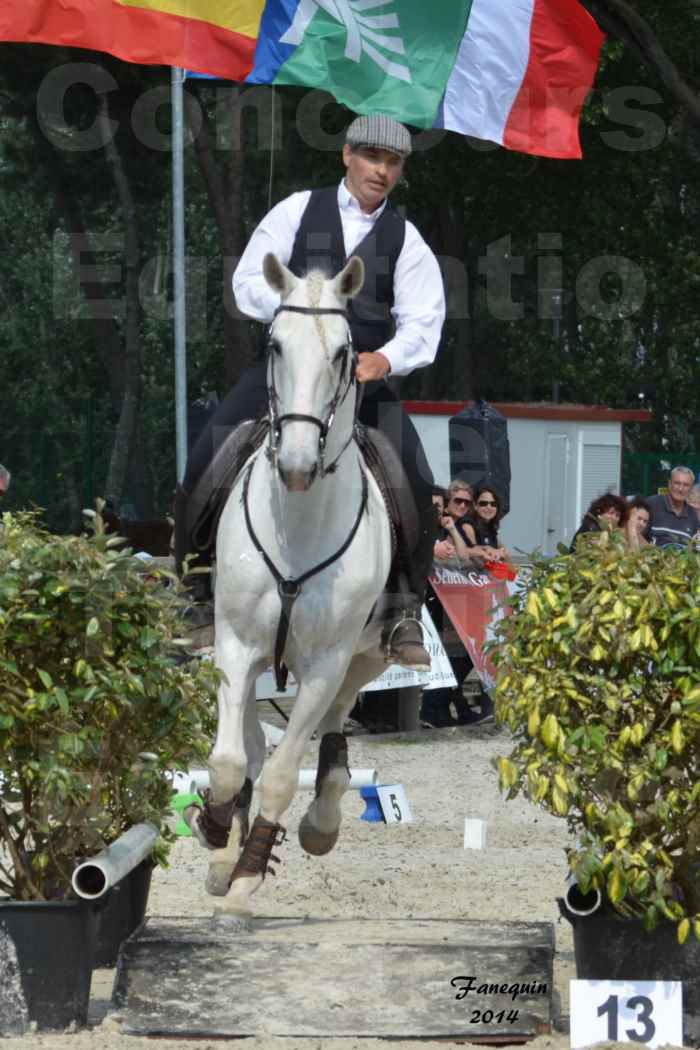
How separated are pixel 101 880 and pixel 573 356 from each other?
1207 inches

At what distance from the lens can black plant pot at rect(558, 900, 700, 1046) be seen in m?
5.16

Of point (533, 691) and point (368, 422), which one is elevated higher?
point (368, 422)

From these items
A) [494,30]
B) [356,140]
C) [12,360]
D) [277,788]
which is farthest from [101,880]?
[12,360]

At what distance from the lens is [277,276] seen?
5.91 metres

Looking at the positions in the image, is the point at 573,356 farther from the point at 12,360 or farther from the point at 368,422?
the point at 368,422

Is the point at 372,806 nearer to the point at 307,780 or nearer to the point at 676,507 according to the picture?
the point at 307,780

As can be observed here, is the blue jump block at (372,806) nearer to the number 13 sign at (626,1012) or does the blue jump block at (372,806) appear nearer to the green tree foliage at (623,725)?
the green tree foliage at (623,725)

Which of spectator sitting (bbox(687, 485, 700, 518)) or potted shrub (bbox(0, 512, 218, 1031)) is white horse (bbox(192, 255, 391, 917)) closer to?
potted shrub (bbox(0, 512, 218, 1031))

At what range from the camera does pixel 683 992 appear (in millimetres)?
5164

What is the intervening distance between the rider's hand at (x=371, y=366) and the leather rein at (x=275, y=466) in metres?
0.05

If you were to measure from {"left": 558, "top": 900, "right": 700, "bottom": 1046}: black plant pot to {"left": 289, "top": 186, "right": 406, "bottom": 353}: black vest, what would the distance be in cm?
270

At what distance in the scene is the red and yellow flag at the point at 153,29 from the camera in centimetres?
1427

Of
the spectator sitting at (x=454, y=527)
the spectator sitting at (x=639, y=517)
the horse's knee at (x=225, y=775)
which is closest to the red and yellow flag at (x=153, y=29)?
the spectator sitting at (x=454, y=527)

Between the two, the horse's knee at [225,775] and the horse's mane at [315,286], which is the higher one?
the horse's mane at [315,286]
